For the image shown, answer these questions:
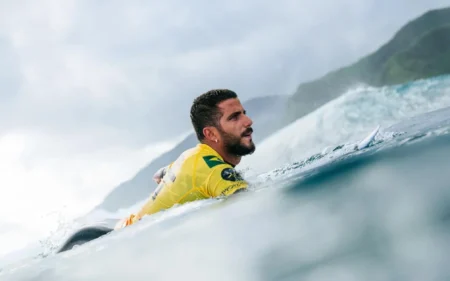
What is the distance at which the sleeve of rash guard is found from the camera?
249 cm

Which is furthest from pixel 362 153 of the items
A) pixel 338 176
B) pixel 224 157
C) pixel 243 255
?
pixel 243 255

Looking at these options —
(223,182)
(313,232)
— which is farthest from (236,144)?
(313,232)

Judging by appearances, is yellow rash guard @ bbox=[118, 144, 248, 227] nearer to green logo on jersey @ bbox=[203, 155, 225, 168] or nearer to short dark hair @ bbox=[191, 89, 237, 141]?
green logo on jersey @ bbox=[203, 155, 225, 168]

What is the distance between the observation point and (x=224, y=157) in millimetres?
2832

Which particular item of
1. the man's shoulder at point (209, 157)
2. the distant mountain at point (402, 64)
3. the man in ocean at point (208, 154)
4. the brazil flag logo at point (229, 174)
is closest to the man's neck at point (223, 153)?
the man in ocean at point (208, 154)

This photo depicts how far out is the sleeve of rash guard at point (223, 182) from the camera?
2.49 m

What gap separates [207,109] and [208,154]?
34 centimetres

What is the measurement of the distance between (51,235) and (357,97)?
9.12 meters

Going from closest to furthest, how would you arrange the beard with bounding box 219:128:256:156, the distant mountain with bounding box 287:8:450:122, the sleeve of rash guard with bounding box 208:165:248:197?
the sleeve of rash guard with bounding box 208:165:248:197 < the beard with bounding box 219:128:256:156 < the distant mountain with bounding box 287:8:450:122

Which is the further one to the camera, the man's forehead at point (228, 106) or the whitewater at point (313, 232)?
the man's forehead at point (228, 106)

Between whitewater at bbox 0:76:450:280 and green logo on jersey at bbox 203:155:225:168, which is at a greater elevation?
green logo on jersey at bbox 203:155:225:168

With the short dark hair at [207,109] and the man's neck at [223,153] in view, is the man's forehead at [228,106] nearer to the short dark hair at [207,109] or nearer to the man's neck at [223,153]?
the short dark hair at [207,109]

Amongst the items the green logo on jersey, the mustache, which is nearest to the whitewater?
the green logo on jersey

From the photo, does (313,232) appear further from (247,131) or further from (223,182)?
(247,131)
